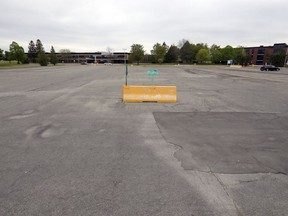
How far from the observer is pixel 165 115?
8.04 metres

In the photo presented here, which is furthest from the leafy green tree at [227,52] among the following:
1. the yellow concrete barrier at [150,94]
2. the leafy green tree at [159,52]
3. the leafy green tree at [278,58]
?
the yellow concrete barrier at [150,94]

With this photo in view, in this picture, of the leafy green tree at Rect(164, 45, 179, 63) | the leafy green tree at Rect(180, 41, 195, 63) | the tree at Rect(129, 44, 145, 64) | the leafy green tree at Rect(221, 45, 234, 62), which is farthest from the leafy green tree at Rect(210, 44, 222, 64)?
the tree at Rect(129, 44, 145, 64)

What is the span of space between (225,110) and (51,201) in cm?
789

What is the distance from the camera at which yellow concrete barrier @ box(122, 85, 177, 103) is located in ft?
34.6

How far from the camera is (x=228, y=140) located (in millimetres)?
5465

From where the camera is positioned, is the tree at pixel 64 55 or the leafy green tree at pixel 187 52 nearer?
the leafy green tree at pixel 187 52

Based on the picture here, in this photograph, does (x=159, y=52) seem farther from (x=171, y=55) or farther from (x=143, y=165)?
(x=143, y=165)

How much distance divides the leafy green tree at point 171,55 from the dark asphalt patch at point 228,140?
112279 mm

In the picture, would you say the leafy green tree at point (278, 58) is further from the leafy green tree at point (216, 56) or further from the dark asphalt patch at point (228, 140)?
the dark asphalt patch at point (228, 140)

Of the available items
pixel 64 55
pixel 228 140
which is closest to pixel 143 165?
pixel 228 140

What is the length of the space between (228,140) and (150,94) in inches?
224

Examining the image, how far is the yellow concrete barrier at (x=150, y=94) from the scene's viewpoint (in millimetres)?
10531

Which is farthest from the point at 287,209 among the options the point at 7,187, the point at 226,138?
the point at 7,187

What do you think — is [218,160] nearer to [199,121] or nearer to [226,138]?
[226,138]
